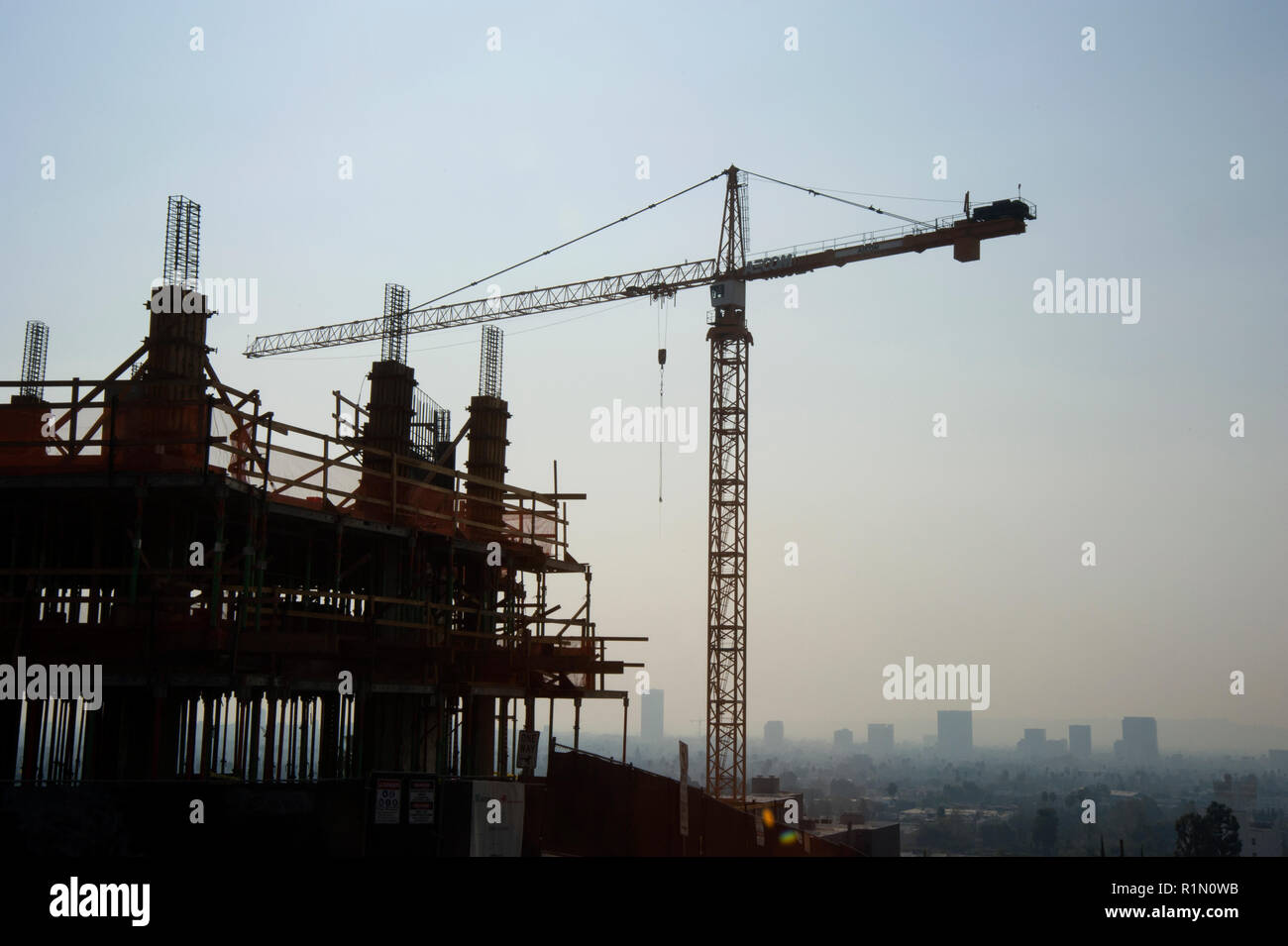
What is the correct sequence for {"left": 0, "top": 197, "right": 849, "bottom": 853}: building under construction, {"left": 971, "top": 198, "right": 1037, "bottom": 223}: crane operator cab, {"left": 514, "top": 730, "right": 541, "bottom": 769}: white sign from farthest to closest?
{"left": 971, "top": 198, "right": 1037, "bottom": 223}: crane operator cab
{"left": 514, "top": 730, "right": 541, "bottom": 769}: white sign
{"left": 0, "top": 197, "right": 849, "bottom": 853}: building under construction

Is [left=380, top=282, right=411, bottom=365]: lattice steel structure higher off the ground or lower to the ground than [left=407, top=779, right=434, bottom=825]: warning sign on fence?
higher

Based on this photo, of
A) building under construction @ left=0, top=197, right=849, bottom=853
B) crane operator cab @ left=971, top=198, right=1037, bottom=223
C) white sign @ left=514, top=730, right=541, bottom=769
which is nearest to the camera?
building under construction @ left=0, top=197, right=849, bottom=853

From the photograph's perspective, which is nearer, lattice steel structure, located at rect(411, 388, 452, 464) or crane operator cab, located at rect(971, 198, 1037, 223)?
lattice steel structure, located at rect(411, 388, 452, 464)

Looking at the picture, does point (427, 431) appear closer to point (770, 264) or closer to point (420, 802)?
point (420, 802)

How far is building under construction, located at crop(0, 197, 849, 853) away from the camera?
17219 millimetres

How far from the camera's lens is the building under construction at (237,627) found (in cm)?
1722

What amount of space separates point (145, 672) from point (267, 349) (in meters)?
89.4
